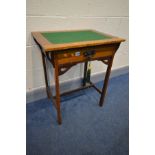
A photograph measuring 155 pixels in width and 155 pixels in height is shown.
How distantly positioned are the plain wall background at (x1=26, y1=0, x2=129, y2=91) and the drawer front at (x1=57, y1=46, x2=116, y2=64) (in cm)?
51

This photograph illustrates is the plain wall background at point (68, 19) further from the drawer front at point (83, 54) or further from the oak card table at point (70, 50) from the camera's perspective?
the drawer front at point (83, 54)

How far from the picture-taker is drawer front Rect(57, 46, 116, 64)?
1.27 meters

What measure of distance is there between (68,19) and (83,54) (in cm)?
58

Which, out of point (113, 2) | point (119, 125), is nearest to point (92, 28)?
point (113, 2)

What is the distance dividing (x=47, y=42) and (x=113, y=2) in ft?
4.12

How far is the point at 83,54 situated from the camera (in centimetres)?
136

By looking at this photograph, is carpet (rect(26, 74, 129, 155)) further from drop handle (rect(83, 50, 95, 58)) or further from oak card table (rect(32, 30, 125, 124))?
drop handle (rect(83, 50, 95, 58))

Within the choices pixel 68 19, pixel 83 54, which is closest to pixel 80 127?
pixel 83 54

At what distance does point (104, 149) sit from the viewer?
4.52ft

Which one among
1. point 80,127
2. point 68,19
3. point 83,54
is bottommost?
point 80,127

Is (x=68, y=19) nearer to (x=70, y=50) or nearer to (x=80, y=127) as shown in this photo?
(x=70, y=50)

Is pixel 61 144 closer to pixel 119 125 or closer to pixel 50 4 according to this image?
pixel 119 125

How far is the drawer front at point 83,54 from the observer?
1.27 meters

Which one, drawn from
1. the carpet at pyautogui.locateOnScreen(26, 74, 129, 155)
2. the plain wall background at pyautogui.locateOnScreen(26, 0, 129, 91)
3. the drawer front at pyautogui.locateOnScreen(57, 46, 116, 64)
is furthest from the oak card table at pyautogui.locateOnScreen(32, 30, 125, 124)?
the carpet at pyautogui.locateOnScreen(26, 74, 129, 155)
